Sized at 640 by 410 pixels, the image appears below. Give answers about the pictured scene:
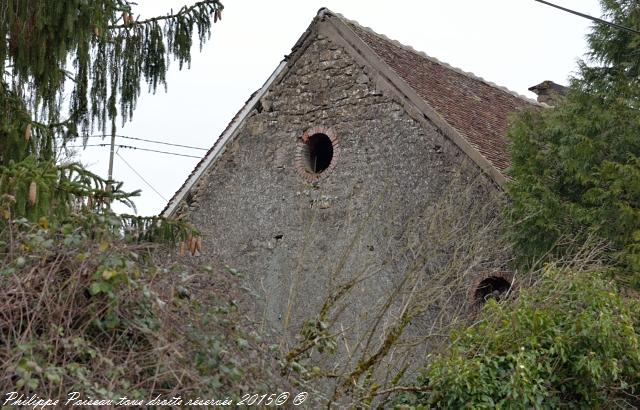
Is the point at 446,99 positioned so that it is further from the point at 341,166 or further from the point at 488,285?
the point at 488,285

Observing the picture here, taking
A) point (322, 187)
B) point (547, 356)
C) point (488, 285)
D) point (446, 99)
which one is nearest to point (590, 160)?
point (488, 285)

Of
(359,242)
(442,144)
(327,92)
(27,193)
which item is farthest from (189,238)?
(327,92)

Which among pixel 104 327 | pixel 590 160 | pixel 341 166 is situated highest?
pixel 590 160

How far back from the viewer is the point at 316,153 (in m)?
14.8

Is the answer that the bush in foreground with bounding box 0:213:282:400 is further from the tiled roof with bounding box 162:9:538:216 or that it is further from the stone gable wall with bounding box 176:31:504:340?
the tiled roof with bounding box 162:9:538:216

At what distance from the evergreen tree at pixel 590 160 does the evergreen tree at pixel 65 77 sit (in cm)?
418

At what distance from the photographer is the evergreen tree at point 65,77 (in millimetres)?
7363

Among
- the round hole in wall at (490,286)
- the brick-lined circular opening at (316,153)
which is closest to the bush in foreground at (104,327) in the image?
the round hole in wall at (490,286)

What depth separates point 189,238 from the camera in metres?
8.62

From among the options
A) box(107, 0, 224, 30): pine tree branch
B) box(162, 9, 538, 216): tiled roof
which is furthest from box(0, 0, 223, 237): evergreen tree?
box(162, 9, 538, 216): tiled roof

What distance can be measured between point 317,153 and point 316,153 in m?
0.02

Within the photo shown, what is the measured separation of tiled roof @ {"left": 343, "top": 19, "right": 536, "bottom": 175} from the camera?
13.2 meters

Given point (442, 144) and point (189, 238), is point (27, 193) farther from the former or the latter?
point (442, 144)

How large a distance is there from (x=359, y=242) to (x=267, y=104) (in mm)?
3579
